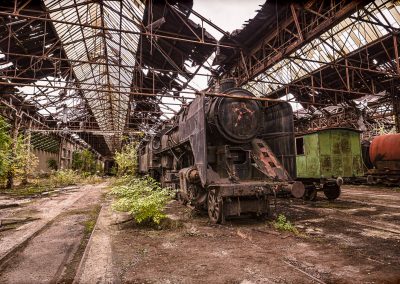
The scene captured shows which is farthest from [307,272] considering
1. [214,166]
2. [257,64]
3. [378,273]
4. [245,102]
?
[257,64]

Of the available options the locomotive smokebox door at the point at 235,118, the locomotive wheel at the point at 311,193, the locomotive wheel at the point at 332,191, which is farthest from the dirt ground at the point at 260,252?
the locomotive wheel at the point at 311,193

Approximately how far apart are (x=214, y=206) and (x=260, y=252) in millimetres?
2042

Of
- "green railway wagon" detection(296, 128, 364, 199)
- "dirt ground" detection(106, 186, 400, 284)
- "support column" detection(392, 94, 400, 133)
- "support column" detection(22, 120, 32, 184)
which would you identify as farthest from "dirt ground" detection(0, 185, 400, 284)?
"support column" detection(22, 120, 32, 184)

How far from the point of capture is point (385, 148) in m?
13.8

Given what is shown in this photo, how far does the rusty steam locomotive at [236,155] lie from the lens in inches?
225

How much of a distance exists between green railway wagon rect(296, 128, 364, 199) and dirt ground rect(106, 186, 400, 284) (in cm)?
344

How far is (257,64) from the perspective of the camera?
37.5ft

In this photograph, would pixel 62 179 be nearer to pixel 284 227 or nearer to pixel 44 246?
pixel 44 246

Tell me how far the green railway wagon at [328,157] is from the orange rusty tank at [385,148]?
3.57 m

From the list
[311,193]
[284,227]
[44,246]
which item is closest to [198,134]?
[284,227]

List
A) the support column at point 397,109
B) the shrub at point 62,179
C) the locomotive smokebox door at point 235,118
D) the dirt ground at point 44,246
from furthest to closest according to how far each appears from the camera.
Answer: the shrub at point 62,179 < the support column at point 397,109 < the locomotive smokebox door at point 235,118 < the dirt ground at point 44,246

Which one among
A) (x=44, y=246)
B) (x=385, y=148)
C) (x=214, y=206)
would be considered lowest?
(x=44, y=246)

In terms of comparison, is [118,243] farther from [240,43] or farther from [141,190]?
[240,43]

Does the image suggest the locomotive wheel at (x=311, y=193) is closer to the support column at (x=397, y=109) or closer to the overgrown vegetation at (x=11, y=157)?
the support column at (x=397, y=109)
